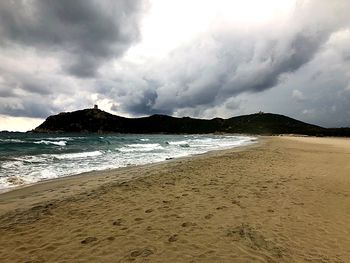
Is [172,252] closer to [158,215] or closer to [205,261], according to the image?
A: [205,261]

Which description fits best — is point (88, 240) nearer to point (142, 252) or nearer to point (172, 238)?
point (142, 252)

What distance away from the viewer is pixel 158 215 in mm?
7184

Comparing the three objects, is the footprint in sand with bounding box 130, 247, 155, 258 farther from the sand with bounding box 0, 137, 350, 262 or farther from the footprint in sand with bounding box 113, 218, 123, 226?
the footprint in sand with bounding box 113, 218, 123, 226

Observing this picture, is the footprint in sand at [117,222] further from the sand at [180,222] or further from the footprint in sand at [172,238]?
the footprint in sand at [172,238]

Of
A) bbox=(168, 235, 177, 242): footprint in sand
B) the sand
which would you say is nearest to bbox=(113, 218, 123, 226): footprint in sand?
the sand

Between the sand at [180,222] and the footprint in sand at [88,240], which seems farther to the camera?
the footprint in sand at [88,240]

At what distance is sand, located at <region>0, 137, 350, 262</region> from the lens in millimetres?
5008

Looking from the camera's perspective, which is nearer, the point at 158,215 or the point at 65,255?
the point at 65,255

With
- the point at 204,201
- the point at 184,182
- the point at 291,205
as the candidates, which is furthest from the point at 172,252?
the point at 184,182

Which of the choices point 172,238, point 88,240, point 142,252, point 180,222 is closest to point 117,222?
point 88,240

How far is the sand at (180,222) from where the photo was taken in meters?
5.01

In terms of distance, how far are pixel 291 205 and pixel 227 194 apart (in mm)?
2104

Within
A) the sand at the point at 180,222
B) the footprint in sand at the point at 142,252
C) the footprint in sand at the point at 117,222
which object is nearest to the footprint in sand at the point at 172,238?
the sand at the point at 180,222

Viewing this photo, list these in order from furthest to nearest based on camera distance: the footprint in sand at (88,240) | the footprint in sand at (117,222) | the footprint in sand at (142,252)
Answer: the footprint in sand at (117,222) < the footprint in sand at (88,240) < the footprint in sand at (142,252)
